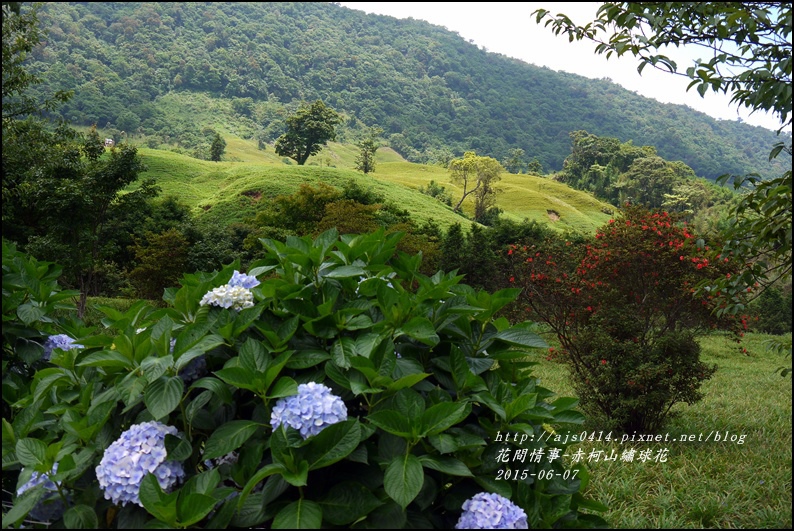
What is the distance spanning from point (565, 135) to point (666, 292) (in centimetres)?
6208

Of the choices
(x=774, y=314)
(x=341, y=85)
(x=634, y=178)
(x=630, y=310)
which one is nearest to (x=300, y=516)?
(x=630, y=310)

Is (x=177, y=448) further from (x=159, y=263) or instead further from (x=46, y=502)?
(x=159, y=263)

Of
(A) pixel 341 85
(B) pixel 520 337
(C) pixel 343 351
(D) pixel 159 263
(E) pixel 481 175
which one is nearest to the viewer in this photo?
(C) pixel 343 351

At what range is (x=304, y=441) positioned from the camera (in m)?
0.93

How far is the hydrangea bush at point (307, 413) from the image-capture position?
92 cm

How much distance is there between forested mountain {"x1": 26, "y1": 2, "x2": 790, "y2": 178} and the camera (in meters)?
48.5

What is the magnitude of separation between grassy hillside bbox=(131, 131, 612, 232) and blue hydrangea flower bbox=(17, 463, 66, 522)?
13.3 meters

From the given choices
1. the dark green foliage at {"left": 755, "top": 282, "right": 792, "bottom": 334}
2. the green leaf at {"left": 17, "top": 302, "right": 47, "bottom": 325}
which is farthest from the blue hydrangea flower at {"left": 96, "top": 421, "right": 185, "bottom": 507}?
the dark green foliage at {"left": 755, "top": 282, "right": 792, "bottom": 334}

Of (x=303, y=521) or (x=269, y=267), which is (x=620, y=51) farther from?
(x=303, y=521)

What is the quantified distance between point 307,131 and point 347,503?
118ft

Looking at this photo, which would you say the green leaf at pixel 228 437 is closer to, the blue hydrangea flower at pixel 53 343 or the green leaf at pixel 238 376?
the green leaf at pixel 238 376

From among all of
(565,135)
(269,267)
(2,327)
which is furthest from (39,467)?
(565,135)

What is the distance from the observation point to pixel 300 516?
0.86 m

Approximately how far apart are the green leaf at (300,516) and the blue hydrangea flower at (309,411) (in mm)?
113
